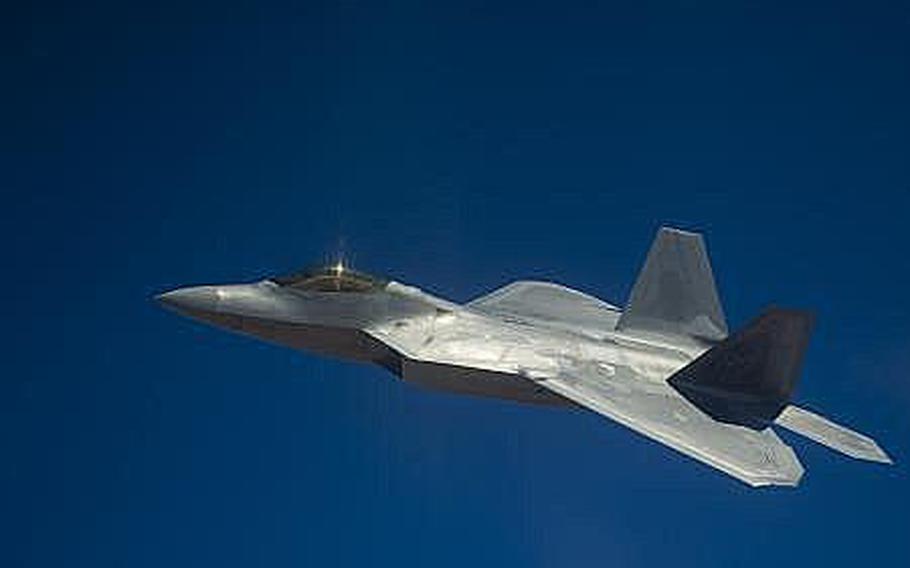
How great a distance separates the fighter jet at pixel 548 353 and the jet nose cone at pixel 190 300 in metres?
0.02

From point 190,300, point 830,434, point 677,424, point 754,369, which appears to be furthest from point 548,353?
point 190,300

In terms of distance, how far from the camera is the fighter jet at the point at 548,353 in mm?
18422

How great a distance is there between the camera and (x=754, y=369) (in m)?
20.3

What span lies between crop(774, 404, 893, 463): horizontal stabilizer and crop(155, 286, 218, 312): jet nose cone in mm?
13100

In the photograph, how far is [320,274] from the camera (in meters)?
21.2

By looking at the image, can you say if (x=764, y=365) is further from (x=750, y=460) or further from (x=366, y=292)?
(x=366, y=292)

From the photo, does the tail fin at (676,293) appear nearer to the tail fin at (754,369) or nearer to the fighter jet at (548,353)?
the fighter jet at (548,353)

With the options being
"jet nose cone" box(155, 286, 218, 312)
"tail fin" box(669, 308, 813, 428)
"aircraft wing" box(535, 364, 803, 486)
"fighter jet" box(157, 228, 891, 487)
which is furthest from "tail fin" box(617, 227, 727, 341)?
"jet nose cone" box(155, 286, 218, 312)

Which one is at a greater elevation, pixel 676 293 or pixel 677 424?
pixel 676 293

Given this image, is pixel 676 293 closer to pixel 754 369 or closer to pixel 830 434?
pixel 754 369

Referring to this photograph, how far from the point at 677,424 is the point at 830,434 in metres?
5.26

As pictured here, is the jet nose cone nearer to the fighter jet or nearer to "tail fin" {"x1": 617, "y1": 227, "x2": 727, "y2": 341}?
the fighter jet

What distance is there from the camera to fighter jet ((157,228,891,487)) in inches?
725

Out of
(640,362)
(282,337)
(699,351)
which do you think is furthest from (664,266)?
(282,337)
